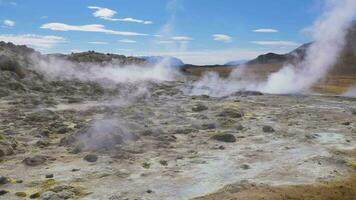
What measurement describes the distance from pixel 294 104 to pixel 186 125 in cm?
1188

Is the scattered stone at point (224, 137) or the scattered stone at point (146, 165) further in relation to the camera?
the scattered stone at point (224, 137)

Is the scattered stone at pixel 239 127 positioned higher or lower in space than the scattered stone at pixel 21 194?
higher

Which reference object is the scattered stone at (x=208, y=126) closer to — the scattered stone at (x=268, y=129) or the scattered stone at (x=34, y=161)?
the scattered stone at (x=268, y=129)

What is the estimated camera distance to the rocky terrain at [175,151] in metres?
13.8

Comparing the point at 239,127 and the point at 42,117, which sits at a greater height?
the point at 239,127

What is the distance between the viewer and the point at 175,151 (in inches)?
722

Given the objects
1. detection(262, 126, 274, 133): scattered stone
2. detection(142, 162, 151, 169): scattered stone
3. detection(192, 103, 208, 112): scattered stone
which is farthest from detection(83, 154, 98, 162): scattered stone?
detection(192, 103, 208, 112): scattered stone

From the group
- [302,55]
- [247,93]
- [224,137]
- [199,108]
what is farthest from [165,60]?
[224,137]

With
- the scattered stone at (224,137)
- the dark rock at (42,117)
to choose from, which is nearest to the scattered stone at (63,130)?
the dark rock at (42,117)

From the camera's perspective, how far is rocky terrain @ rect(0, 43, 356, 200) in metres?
13.8

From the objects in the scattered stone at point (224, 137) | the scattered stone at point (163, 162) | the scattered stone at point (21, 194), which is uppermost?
the scattered stone at point (224, 137)

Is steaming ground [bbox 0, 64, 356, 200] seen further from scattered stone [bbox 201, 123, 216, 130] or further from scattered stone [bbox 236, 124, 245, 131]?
scattered stone [bbox 236, 124, 245, 131]

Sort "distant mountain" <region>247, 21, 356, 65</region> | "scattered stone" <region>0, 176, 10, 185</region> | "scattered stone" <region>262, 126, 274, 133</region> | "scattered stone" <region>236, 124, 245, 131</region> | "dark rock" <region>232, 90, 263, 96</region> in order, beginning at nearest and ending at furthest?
"scattered stone" <region>0, 176, 10, 185</region> → "scattered stone" <region>262, 126, 274, 133</region> → "scattered stone" <region>236, 124, 245, 131</region> → "dark rock" <region>232, 90, 263, 96</region> → "distant mountain" <region>247, 21, 356, 65</region>

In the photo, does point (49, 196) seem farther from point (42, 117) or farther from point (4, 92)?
point (4, 92)
